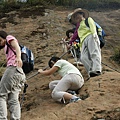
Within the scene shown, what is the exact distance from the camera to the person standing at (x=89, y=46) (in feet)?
25.5

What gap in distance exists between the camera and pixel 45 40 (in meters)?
11.9

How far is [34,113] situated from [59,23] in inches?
282

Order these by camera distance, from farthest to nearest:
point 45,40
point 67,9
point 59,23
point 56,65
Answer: point 67,9
point 59,23
point 45,40
point 56,65

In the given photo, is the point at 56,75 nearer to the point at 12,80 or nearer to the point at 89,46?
the point at 89,46

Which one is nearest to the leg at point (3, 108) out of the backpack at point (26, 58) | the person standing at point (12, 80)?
the person standing at point (12, 80)

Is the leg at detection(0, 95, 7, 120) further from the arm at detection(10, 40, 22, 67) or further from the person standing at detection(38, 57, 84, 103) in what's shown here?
the person standing at detection(38, 57, 84, 103)

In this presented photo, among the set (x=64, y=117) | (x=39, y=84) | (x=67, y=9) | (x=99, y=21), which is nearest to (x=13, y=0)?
(x=67, y=9)

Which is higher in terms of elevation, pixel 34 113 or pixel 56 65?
pixel 56 65

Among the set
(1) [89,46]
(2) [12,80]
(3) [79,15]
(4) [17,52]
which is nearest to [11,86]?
(2) [12,80]

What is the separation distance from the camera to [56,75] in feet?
29.1

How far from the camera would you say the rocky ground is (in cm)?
605

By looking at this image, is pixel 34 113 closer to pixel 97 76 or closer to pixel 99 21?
pixel 97 76

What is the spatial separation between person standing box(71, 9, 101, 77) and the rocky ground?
0.31 m

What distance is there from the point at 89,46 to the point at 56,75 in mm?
1267
